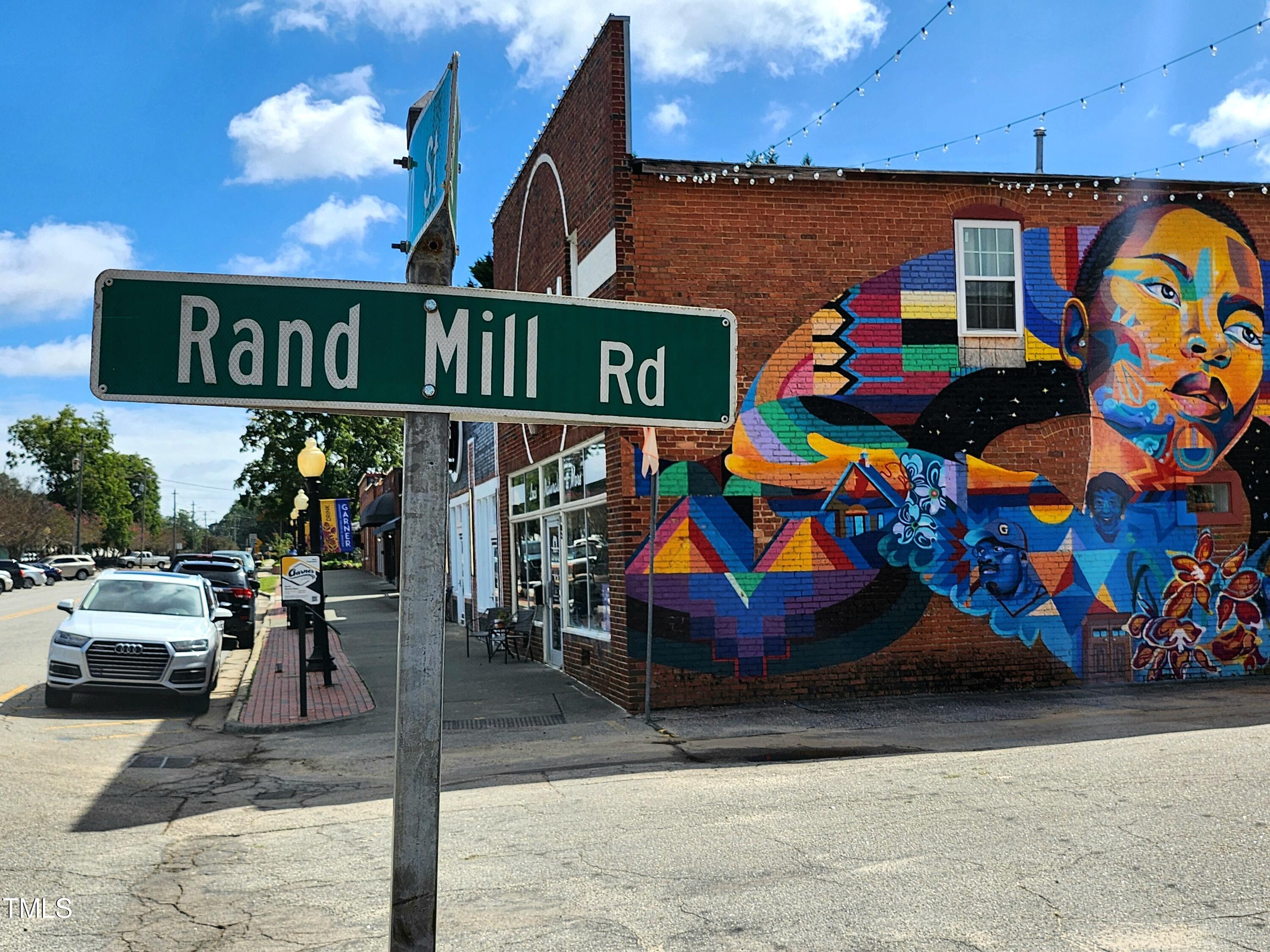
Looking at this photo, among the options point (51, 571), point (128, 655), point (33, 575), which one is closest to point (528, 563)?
point (128, 655)

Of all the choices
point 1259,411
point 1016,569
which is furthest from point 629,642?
point 1259,411

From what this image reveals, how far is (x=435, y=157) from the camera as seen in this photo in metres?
2.72

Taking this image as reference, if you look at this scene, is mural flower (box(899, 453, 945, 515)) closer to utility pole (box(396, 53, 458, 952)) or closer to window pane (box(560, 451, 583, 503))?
window pane (box(560, 451, 583, 503))

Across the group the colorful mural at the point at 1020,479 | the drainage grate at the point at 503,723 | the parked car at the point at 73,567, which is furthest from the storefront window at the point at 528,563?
the parked car at the point at 73,567

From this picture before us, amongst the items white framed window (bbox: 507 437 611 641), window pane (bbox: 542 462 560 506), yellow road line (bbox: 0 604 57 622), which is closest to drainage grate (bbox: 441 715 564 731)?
white framed window (bbox: 507 437 611 641)

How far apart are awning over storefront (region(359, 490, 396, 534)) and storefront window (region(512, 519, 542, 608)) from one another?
48.8ft

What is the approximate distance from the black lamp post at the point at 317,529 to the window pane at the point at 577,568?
11.1ft

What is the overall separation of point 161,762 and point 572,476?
22.5 ft

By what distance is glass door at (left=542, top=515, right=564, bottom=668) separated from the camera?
54.0ft

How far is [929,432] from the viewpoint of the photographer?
525 inches

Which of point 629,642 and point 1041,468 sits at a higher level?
point 1041,468

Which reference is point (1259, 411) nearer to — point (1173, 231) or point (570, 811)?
point (1173, 231)

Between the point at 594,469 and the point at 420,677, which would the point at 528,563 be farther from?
the point at 420,677

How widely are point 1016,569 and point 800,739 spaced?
4.46 m
